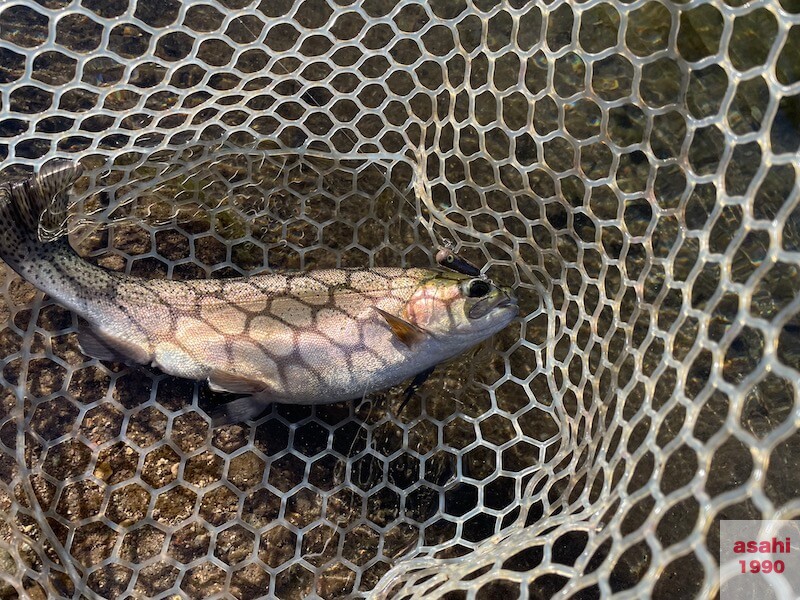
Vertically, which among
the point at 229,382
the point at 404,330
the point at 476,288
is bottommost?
the point at 229,382

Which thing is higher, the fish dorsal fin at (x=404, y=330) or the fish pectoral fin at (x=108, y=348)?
the fish dorsal fin at (x=404, y=330)

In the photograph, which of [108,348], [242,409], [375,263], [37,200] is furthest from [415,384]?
[37,200]

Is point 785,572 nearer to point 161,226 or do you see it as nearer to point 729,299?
point 729,299

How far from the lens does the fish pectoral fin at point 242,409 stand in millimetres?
3449

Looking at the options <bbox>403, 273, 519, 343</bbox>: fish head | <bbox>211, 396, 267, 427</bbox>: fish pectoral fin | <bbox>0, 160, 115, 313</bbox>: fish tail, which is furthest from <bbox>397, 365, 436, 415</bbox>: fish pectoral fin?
<bbox>0, 160, 115, 313</bbox>: fish tail

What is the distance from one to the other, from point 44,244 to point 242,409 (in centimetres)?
136

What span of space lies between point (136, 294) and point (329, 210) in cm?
138

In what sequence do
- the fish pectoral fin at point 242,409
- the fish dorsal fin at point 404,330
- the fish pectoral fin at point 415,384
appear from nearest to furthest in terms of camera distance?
the fish dorsal fin at point 404,330
the fish pectoral fin at point 242,409
the fish pectoral fin at point 415,384

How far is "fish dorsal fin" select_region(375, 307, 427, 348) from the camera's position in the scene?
10.9 feet

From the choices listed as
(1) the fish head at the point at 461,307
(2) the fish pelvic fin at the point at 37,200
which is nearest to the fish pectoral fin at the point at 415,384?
(1) the fish head at the point at 461,307

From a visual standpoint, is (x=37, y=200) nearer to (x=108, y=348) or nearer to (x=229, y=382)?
(x=108, y=348)

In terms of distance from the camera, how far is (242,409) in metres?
3.47

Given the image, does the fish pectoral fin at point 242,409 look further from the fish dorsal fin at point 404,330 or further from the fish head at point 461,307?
the fish head at point 461,307

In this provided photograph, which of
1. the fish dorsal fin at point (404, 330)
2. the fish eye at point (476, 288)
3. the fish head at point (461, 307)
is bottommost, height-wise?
the fish dorsal fin at point (404, 330)
